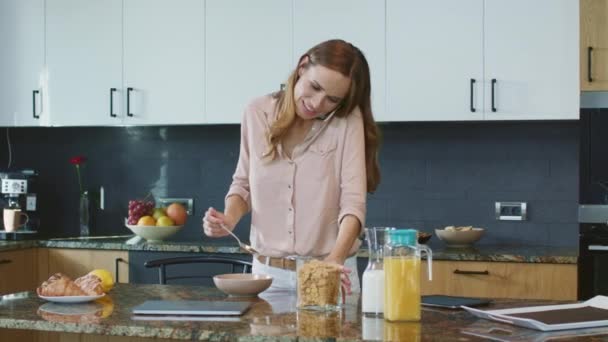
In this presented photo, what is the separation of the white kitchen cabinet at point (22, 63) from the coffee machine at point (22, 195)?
0.27 metres

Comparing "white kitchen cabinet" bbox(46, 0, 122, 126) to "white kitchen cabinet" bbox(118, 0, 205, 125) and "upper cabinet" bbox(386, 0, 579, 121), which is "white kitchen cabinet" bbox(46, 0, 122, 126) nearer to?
"white kitchen cabinet" bbox(118, 0, 205, 125)

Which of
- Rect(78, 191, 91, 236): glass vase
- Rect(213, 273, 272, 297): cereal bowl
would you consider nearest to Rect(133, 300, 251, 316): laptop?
Rect(213, 273, 272, 297): cereal bowl

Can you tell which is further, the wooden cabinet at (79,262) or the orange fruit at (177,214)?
the orange fruit at (177,214)

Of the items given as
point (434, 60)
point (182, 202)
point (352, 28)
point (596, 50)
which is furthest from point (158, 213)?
point (596, 50)

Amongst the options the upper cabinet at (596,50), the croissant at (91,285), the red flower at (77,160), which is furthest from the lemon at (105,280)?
the red flower at (77,160)

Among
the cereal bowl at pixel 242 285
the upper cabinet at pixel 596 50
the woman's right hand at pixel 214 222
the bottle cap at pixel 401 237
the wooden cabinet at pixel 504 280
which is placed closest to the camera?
the bottle cap at pixel 401 237

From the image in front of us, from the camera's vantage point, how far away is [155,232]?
13.7 ft

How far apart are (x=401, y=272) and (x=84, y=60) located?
2.91 metres

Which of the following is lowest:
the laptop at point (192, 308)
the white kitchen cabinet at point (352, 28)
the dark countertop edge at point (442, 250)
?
the dark countertop edge at point (442, 250)

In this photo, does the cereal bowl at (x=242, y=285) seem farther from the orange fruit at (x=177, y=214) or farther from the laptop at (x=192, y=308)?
the orange fruit at (x=177, y=214)

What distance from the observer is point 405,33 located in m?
3.96

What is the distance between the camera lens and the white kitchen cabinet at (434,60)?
3879 millimetres

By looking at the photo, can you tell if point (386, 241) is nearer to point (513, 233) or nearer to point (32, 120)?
point (513, 233)

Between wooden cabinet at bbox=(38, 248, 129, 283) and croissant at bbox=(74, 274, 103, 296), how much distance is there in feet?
5.89
